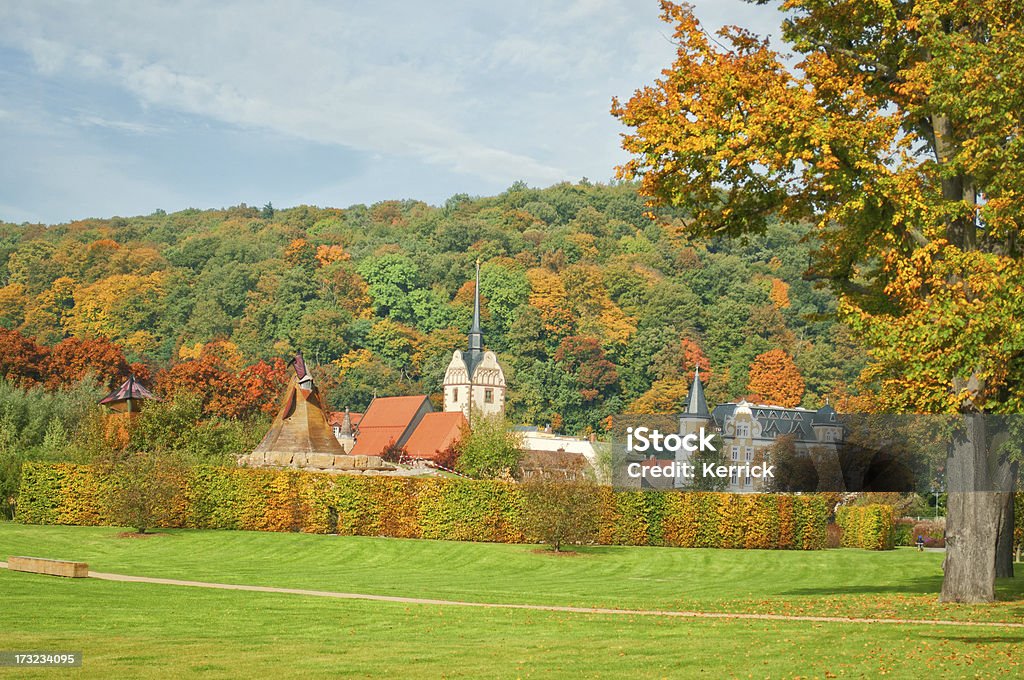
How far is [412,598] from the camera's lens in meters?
22.2

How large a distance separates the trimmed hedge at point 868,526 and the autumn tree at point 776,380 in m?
52.7

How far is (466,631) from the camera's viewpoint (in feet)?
54.7

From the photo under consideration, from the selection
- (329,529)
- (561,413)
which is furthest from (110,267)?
(329,529)

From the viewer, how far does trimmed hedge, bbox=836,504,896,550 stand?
48250 millimetres

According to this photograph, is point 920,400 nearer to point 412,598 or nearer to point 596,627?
point 596,627

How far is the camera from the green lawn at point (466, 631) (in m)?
13.3

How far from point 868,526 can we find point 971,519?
98.1 ft

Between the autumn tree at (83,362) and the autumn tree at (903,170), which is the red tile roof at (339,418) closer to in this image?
the autumn tree at (83,362)

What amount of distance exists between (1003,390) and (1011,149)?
13.9 feet

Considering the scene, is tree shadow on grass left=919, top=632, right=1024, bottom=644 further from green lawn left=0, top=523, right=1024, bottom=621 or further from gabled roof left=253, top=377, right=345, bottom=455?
gabled roof left=253, top=377, right=345, bottom=455

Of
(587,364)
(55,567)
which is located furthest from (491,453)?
(587,364)

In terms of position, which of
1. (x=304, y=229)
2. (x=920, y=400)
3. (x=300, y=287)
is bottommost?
(x=920, y=400)

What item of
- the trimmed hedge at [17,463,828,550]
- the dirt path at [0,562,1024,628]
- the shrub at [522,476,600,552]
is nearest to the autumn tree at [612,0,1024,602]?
the dirt path at [0,562,1024,628]

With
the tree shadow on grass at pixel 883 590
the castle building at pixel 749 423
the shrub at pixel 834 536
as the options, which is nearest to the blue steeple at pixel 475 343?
the castle building at pixel 749 423
